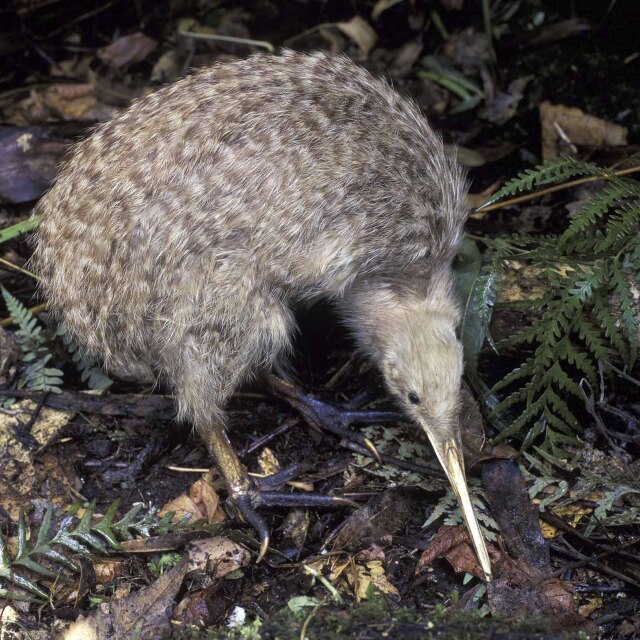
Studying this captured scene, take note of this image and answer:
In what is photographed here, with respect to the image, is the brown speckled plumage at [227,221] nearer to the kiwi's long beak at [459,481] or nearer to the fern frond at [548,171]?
the fern frond at [548,171]

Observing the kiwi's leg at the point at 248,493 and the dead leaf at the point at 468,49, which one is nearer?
the kiwi's leg at the point at 248,493

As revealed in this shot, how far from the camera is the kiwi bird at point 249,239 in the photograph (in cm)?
285

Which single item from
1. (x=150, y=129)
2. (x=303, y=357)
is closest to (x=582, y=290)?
(x=303, y=357)

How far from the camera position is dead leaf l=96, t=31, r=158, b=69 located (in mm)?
4660

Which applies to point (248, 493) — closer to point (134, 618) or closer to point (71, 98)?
point (134, 618)

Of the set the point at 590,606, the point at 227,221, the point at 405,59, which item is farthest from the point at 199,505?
the point at 405,59

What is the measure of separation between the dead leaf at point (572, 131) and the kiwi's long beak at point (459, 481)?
5.87 feet

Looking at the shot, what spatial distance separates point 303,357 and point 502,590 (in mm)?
1407

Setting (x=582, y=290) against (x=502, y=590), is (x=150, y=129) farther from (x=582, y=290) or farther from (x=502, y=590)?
(x=502, y=590)

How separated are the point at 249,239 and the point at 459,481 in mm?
1141

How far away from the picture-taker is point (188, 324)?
2.86 metres

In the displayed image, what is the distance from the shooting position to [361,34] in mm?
4605

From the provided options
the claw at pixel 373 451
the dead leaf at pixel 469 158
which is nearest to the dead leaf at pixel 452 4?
the dead leaf at pixel 469 158

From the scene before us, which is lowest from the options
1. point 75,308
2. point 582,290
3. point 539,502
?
point 539,502
